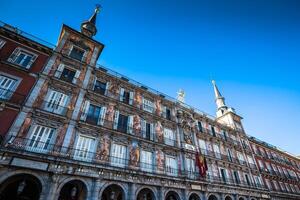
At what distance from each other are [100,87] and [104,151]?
670 centimetres

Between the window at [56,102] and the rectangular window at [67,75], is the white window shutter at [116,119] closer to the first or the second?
the window at [56,102]

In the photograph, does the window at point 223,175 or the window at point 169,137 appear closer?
the window at point 169,137

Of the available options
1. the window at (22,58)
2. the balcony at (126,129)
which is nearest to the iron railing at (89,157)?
the balcony at (126,129)

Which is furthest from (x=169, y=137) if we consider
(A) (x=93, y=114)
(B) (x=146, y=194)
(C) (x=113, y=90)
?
(A) (x=93, y=114)

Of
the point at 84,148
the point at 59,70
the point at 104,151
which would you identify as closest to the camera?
the point at 84,148

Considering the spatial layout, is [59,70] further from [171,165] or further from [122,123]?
[171,165]

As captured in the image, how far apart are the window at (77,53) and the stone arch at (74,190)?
11602 millimetres

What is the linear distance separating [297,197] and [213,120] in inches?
756

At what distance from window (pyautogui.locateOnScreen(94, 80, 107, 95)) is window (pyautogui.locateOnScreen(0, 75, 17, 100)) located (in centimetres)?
636

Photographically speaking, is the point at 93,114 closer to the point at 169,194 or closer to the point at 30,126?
the point at 30,126

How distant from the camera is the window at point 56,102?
13044 millimetres

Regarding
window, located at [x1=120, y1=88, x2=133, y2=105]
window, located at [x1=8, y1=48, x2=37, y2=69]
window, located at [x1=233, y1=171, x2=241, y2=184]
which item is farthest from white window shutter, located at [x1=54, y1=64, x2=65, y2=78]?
window, located at [x1=233, y1=171, x2=241, y2=184]

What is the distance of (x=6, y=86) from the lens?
12.1 meters

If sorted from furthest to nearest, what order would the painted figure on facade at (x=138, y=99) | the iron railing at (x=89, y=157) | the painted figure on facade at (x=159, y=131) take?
the painted figure on facade at (x=138, y=99)
the painted figure on facade at (x=159, y=131)
the iron railing at (x=89, y=157)
